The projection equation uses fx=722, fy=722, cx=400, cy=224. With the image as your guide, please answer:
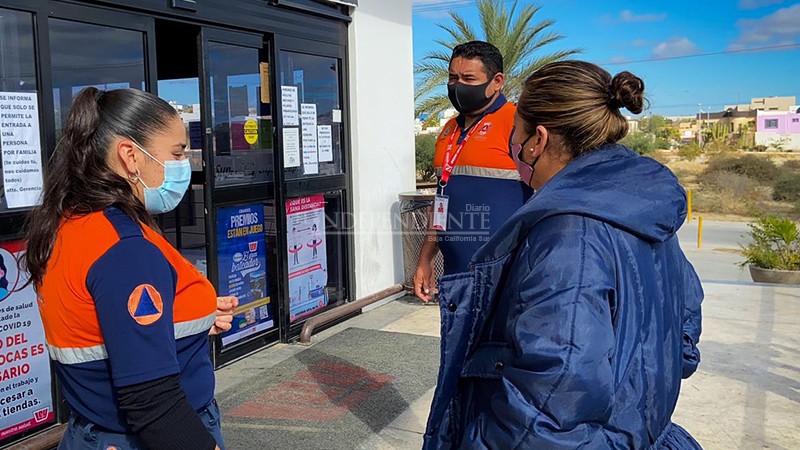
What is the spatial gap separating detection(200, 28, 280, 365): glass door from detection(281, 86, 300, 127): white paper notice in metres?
0.13

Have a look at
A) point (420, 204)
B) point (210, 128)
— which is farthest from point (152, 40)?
point (420, 204)

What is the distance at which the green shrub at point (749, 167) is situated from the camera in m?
34.1

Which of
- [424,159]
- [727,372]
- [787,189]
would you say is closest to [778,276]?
[727,372]

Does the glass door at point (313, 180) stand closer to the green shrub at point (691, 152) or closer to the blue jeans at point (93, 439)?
the blue jeans at point (93, 439)

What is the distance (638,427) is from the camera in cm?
160

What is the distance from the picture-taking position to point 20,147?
3723mm

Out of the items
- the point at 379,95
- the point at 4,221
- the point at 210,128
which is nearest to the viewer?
the point at 4,221

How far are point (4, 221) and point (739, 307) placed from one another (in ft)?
21.8

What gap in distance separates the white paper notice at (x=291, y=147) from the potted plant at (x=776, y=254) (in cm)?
753

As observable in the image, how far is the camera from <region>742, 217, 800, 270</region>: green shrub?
10316 mm

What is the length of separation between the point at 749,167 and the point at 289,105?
1333 inches

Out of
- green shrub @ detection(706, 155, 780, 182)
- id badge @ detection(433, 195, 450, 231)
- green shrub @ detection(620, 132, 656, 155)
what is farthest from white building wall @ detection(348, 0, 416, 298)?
green shrub @ detection(620, 132, 656, 155)

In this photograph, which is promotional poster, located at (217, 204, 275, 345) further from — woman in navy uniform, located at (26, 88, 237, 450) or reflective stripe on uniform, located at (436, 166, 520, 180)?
woman in navy uniform, located at (26, 88, 237, 450)

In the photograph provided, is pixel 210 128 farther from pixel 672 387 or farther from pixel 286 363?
pixel 672 387
